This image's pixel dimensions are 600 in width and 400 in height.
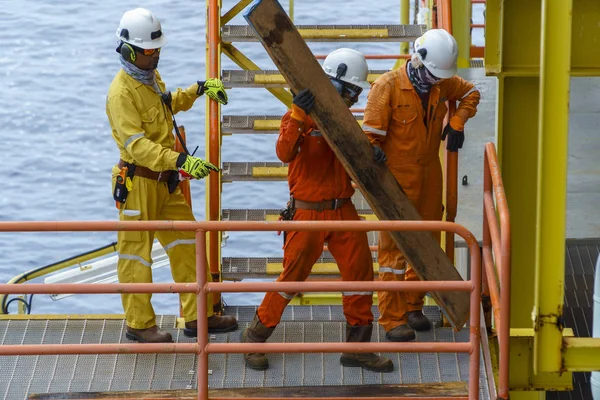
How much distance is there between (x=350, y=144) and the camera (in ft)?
22.5

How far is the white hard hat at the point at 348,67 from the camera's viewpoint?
7082mm

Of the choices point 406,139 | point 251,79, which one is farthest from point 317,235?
point 251,79

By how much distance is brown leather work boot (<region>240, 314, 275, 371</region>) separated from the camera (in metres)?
7.30

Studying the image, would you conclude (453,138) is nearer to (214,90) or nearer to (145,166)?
(214,90)

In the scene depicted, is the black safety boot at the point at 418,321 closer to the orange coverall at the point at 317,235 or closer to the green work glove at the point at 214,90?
the orange coverall at the point at 317,235

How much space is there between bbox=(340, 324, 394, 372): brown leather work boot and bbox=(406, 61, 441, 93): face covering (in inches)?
62.8

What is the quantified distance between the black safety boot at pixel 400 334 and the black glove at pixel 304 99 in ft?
6.02

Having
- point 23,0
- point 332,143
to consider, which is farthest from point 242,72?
point 23,0

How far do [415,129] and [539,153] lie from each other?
6.57 feet

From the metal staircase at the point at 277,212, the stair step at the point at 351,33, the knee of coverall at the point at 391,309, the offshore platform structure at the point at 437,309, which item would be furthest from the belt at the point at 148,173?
the stair step at the point at 351,33

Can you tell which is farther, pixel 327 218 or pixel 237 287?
pixel 327 218

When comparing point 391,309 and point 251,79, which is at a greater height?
point 251,79

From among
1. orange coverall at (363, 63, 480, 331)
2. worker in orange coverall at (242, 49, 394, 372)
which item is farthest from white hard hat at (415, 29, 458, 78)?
worker in orange coverall at (242, 49, 394, 372)

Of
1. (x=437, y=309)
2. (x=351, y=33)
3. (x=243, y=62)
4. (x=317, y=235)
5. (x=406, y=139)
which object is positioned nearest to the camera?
(x=317, y=235)
